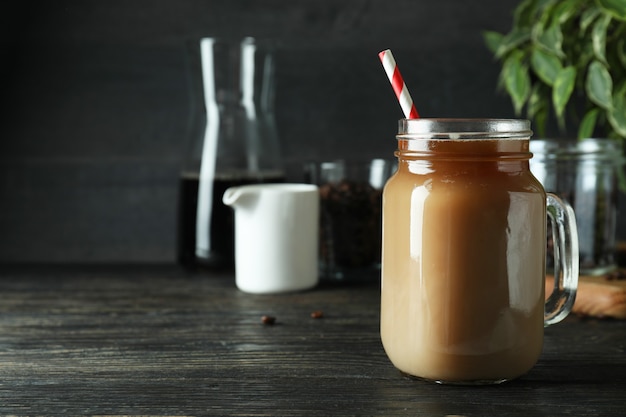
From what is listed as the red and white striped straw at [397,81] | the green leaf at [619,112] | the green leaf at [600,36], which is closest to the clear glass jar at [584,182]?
the green leaf at [619,112]

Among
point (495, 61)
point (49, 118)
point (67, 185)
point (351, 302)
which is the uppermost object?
point (495, 61)

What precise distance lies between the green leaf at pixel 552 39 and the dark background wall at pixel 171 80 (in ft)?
0.97

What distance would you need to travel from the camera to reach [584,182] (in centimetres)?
120

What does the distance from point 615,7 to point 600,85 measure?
0.13 meters

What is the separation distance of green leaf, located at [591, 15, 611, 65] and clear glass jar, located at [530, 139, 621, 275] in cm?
13

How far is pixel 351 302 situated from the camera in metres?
1.13

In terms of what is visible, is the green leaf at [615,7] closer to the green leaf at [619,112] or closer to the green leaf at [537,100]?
the green leaf at [619,112]

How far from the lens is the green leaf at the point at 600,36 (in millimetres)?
1158

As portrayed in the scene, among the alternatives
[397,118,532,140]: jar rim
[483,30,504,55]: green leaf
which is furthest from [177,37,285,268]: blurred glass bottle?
[397,118,532,140]: jar rim

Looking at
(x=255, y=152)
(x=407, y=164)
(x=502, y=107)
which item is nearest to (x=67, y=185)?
(x=255, y=152)

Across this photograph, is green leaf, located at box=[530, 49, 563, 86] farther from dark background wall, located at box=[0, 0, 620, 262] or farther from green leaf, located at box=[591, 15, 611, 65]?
dark background wall, located at box=[0, 0, 620, 262]

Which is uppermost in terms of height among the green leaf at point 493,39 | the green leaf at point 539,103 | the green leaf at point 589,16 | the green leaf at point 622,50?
the green leaf at point 589,16

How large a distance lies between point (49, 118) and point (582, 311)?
1060 mm

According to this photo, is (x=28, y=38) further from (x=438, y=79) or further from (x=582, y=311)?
(x=582, y=311)
